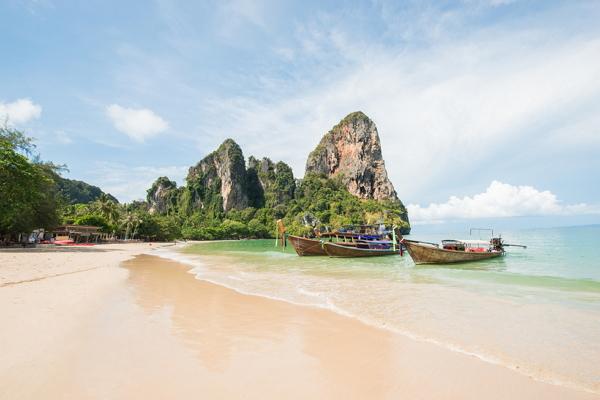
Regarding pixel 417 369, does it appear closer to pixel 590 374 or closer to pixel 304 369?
pixel 304 369

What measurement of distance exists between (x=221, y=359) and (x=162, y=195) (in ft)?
556

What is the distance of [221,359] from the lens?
484 cm

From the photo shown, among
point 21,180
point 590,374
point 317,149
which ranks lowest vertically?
point 590,374

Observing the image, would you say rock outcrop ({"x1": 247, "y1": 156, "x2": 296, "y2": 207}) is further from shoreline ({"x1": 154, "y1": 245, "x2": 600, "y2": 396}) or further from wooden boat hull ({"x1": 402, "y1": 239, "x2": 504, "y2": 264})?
shoreline ({"x1": 154, "y1": 245, "x2": 600, "y2": 396})

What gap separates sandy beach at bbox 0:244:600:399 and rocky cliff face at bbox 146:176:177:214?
159633mm

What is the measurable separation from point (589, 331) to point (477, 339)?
3.07 m

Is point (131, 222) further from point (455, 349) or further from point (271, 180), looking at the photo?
point (271, 180)

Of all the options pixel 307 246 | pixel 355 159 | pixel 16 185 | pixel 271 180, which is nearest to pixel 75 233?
pixel 16 185

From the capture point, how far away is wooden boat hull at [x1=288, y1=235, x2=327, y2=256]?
3453 centimetres

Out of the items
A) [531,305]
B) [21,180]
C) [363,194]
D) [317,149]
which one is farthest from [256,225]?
[531,305]

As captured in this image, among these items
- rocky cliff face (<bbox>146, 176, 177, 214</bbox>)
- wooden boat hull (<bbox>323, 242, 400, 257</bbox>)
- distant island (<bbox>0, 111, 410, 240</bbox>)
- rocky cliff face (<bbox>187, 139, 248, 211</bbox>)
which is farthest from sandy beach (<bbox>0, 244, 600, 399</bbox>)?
rocky cliff face (<bbox>146, 176, 177, 214</bbox>)

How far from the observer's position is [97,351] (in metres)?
4.96

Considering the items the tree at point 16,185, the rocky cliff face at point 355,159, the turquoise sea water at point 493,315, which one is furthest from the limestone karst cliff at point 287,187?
the turquoise sea water at point 493,315

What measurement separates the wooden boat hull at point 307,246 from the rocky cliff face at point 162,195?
13537cm
